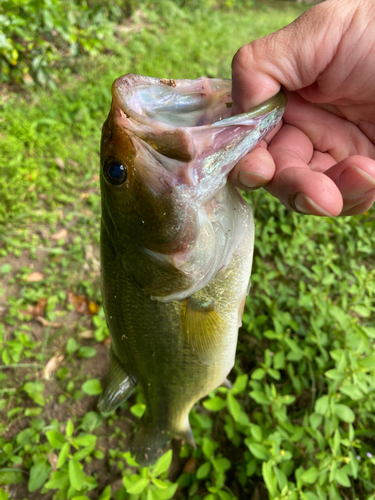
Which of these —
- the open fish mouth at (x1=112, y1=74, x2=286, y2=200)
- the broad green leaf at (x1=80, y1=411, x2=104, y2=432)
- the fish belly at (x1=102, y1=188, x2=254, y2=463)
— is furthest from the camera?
the broad green leaf at (x1=80, y1=411, x2=104, y2=432)

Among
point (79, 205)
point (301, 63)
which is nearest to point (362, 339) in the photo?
point (301, 63)

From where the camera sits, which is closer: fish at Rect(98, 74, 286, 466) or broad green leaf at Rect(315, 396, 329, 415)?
fish at Rect(98, 74, 286, 466)

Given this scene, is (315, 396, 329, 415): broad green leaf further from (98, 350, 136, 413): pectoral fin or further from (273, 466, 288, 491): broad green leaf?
(98, 350, 136, 413): pectoral fin

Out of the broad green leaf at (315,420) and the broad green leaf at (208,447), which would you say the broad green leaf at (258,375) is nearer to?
the broad green leaf at (315,420)

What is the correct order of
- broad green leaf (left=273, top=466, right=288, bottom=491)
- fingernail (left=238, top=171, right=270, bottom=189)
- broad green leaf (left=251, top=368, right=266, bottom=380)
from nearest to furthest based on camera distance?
fingernail (left=238, top=171, right=270, bottom=189) → broad green leaf (left=273, top=466, right=288, bottom=491) → broad green leaf (left=251, top=368, right=266, bottom=380)

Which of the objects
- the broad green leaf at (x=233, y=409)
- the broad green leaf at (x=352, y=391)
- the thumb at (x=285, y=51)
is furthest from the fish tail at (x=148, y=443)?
the thumb at (x=285, y=51)

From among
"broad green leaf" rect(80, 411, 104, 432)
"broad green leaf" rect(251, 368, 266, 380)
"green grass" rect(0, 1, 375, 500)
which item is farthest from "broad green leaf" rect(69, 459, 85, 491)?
"broad green leaf" rect(251, 368, 266, 380)

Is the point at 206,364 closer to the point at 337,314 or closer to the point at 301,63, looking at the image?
the point at 337,314

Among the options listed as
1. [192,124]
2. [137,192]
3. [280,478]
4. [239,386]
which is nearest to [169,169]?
[137,192]
